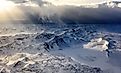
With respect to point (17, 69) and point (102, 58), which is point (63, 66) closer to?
point (17, 69)

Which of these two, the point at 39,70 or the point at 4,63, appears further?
the point at 4,63

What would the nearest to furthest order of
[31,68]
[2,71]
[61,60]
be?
[2,71], [31,68], [61,60]

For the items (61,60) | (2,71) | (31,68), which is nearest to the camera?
(2,71)

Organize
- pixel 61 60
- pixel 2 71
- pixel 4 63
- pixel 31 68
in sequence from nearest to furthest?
pixel 2 71 → pixel 31 68 → pixel 4 63 → pixel 61 60

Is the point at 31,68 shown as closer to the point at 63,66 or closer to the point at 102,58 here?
the point at 63,66

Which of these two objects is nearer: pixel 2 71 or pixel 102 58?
pixel 2 71

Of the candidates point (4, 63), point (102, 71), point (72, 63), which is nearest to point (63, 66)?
point (72, 63)

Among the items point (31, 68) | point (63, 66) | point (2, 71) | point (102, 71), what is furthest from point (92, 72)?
point (2, 71)

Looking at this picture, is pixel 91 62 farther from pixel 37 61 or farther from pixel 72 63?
pixel 37 61

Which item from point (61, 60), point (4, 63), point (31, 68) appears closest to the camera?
point (31, 68)
